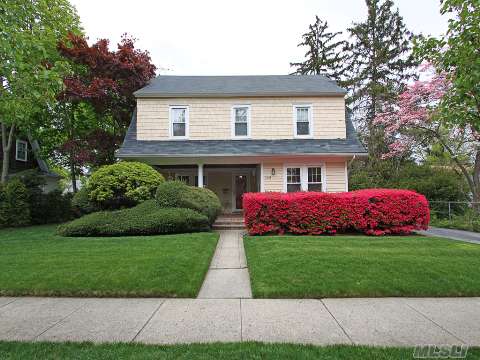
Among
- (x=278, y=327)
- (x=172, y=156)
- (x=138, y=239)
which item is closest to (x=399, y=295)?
(x=278, y=327)

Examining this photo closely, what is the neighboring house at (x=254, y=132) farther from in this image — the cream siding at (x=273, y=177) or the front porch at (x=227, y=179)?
the front porch at (x=227, y=179)

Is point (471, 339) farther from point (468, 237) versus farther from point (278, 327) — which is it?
point (468, 237)

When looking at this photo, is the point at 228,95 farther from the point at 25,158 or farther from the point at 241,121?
the point at 25,158

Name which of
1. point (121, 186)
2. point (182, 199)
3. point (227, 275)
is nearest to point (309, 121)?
point (182, 199)

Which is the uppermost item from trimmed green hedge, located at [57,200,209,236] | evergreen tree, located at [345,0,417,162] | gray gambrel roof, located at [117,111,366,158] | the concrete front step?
evergreen tree, located at [345,0,417,162]

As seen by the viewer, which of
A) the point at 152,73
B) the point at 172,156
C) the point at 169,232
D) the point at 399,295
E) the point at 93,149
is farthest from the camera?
the point at 152,73

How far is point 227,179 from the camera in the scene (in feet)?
49.7

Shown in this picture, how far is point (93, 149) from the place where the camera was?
14.2m

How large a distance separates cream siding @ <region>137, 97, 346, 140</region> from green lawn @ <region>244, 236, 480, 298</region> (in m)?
7.46

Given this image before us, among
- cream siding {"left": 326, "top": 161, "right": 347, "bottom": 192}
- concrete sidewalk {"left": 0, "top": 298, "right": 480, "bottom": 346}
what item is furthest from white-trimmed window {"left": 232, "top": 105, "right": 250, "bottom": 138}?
concrete sidewalk {"left": 0, "top": 298, "right": 480, "bottom": 346}

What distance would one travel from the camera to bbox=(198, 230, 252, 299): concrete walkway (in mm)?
4598

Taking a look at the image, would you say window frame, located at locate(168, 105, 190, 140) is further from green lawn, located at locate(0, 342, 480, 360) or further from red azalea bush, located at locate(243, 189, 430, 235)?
green lawn, located at locate(0, 342, 480, 360)

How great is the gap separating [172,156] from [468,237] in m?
11.5

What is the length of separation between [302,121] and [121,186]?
28.7 feet
